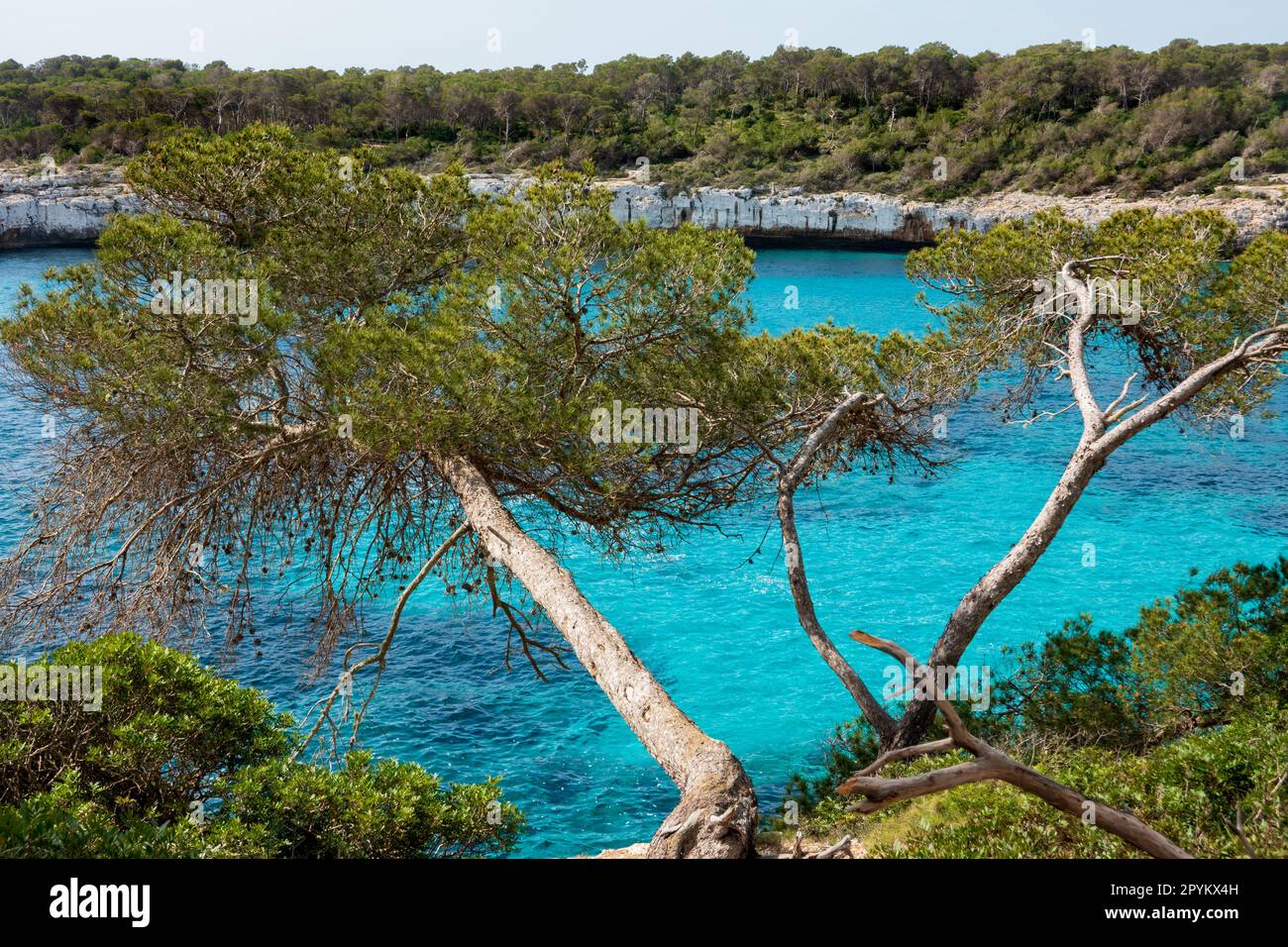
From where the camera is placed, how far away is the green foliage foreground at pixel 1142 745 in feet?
19.7

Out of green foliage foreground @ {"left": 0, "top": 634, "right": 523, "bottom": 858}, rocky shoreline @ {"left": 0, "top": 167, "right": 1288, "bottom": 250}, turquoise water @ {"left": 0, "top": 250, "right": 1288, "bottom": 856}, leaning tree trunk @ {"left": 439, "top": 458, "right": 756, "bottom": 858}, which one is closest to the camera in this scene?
leaning tree trunk @ {"left": 439, "top": 458, "right": 756, "bottom": 858}

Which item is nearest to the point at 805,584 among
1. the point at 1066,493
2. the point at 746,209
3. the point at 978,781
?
the point at 1066,493

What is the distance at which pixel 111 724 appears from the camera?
20.9 feet

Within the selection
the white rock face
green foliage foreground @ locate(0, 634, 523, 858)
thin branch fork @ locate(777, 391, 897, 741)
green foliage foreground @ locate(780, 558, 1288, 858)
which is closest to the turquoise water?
thin branch fork @ locate(777, 391, 897, 741)

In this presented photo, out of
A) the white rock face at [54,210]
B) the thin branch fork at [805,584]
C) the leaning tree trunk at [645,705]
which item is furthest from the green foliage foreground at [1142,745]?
the white rock face at [54,210]

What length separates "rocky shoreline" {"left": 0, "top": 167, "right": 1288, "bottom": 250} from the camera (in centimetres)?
4500

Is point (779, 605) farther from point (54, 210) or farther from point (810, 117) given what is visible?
point (810, 117)

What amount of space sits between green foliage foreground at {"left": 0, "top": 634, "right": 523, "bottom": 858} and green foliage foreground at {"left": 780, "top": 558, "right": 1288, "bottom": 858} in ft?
10.1

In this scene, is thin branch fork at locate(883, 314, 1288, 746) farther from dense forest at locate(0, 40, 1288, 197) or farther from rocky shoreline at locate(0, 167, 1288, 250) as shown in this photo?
dense forest at locate(0, 40, 1288, 197)

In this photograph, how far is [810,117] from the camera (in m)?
59.1

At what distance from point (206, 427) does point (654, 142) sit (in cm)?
4926
